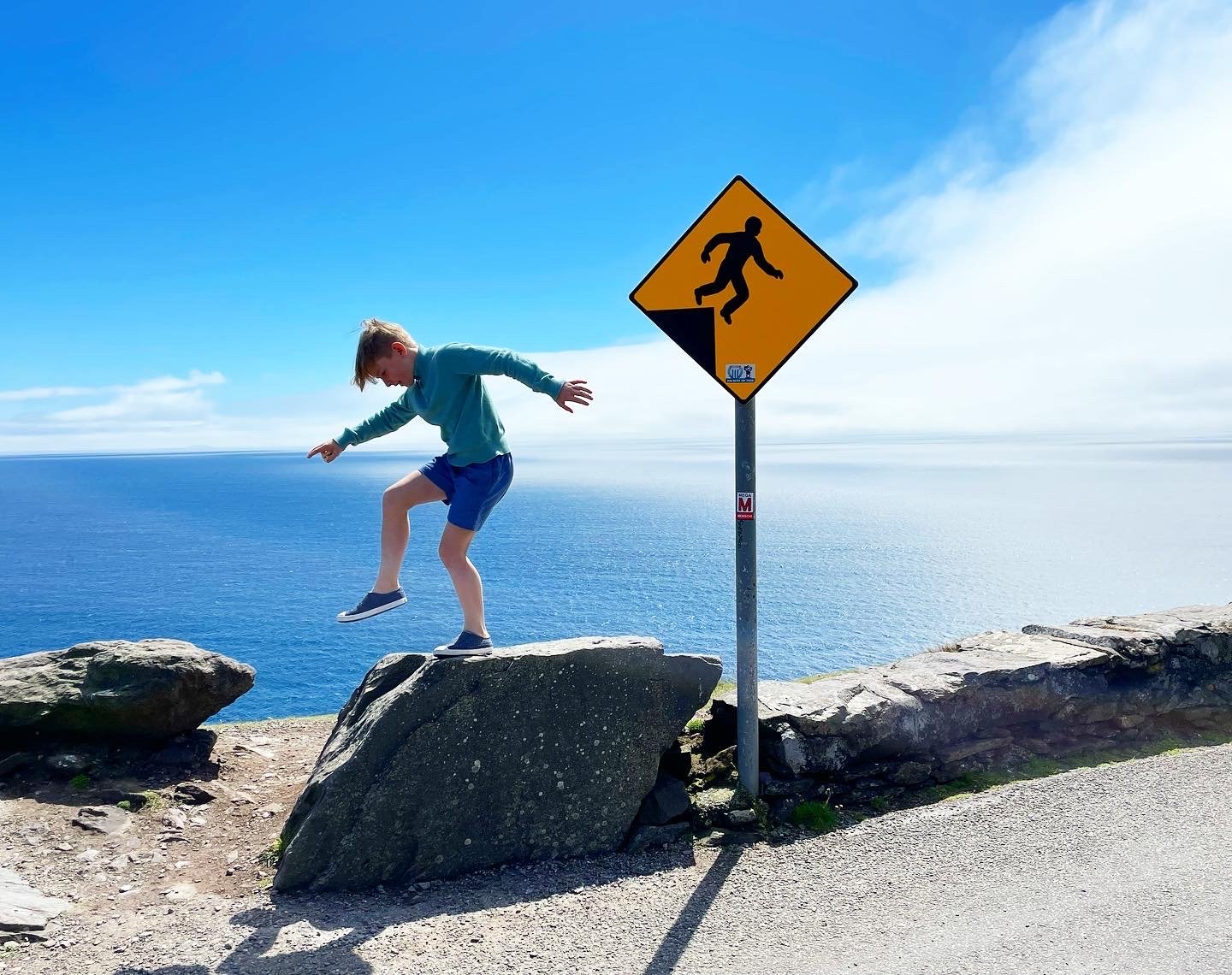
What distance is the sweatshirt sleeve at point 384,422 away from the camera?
19.6ft

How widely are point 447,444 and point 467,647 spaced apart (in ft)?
5.04

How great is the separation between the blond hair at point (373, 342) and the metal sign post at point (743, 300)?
1824 millimetres

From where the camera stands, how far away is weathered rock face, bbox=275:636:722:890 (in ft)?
17.4

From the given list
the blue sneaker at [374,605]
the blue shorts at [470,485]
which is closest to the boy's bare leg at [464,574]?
the blue shorts at [470,485]

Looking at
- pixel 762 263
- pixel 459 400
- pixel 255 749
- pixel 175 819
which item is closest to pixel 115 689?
pixel 175 819

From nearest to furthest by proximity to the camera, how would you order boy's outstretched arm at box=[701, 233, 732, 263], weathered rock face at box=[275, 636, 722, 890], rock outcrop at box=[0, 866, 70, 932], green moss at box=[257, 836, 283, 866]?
1. rock outcrop at box=[0, 866, 70, 932]
2. weathered rock face at box=[275, 636, 722, 890]
3. boy's outstretched arm at box=[701, 233, 732, 263]
4. green moss at box=[257, 836, 283, 866]

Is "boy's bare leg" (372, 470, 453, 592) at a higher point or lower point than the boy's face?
lower

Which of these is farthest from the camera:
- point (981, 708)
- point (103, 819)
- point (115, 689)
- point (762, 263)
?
point (115, 689)

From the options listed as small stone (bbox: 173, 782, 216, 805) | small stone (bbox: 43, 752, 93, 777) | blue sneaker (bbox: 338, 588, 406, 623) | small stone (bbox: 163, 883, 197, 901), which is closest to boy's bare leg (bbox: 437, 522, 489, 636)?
blue sneaker (bbox: 338, 588, 406, 623)

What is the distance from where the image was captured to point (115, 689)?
292 inches

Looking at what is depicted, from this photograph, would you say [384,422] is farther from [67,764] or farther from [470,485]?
[67,764]

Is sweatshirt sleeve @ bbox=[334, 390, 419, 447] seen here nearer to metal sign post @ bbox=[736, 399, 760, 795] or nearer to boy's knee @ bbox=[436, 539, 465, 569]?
boy's knee @ bbox=[436, 539, 465, 569]

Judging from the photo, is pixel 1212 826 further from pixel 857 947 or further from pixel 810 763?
pixel 857 947

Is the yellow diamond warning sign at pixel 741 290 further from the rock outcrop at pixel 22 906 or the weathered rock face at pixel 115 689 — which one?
the weathered rock face at pixel 115 689
